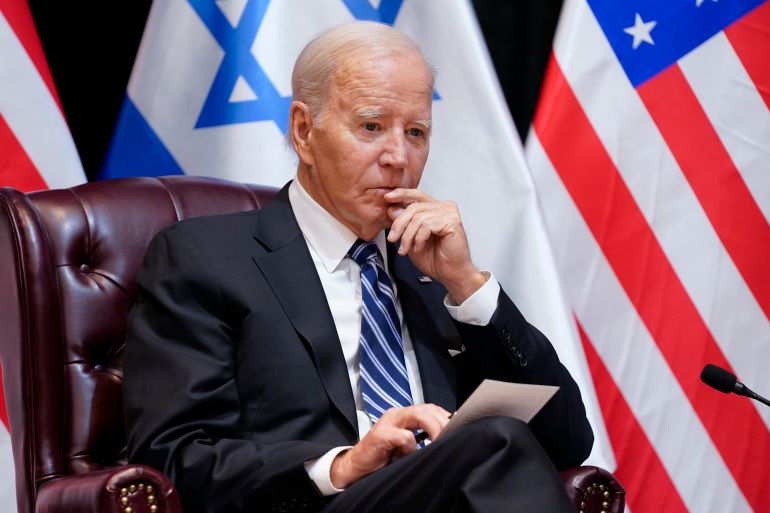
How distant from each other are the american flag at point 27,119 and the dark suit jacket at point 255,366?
1.97 feet

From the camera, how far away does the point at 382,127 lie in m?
2.23

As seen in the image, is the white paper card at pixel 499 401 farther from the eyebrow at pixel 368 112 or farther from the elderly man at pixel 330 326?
the eyebrow at pixel 368 112

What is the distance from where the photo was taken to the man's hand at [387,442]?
5.72ft

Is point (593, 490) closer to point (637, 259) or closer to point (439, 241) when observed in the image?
point (439, 241)

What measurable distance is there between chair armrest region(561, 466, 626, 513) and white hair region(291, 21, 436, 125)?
2.98 ft

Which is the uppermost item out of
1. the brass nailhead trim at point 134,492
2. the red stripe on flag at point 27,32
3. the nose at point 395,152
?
the red stripe on flag at point 27,32

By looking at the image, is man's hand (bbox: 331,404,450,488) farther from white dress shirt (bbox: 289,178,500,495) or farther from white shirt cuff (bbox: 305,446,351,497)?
white dress shirt (bbox: 289,178,500,495)

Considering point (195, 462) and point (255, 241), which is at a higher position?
point (255, 241)

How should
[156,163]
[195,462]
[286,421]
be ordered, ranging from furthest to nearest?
[156,163], [286,421], [195,462]

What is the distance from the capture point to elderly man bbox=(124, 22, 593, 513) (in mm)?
1832

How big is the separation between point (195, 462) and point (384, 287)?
0.63m

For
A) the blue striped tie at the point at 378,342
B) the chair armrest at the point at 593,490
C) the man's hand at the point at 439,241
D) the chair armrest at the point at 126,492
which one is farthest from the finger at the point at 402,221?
the chair armrest at the point at 126,492

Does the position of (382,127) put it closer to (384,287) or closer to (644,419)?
(384,287)

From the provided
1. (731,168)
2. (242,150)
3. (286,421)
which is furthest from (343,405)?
(731,168)
